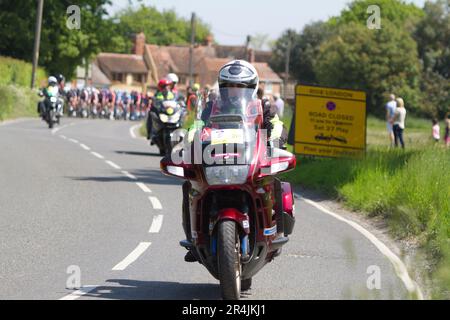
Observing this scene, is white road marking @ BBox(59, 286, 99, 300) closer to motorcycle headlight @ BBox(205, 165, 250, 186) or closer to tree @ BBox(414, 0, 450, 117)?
motorcycle headlight @ BBox(205, 165, 250, 186)

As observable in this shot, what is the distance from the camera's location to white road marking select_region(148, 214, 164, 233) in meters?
12.6

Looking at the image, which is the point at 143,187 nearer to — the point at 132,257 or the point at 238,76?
the point at 132,257

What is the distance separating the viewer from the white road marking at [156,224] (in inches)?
496

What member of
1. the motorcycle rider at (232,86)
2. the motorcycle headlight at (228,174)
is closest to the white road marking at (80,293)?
the motorcycle rider at (232,86)

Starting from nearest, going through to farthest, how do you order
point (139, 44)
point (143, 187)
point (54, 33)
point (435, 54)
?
point (143, 187)
point (54, 33)
point (435, 54)
point (139, 44)

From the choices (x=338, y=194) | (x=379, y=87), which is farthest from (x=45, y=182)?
(x=379, y=87)

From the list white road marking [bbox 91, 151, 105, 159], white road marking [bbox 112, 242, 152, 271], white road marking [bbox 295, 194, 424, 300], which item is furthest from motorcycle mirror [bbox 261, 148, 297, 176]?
white road marking [bbox 91, 151, 105, 159]

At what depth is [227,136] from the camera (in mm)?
8016

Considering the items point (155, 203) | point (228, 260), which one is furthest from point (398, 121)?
point (228, 260)

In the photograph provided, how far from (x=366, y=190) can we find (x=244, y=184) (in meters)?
8.58

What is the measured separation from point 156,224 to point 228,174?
542cm

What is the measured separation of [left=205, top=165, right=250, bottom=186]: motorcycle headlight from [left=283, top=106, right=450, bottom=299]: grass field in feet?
3.95
